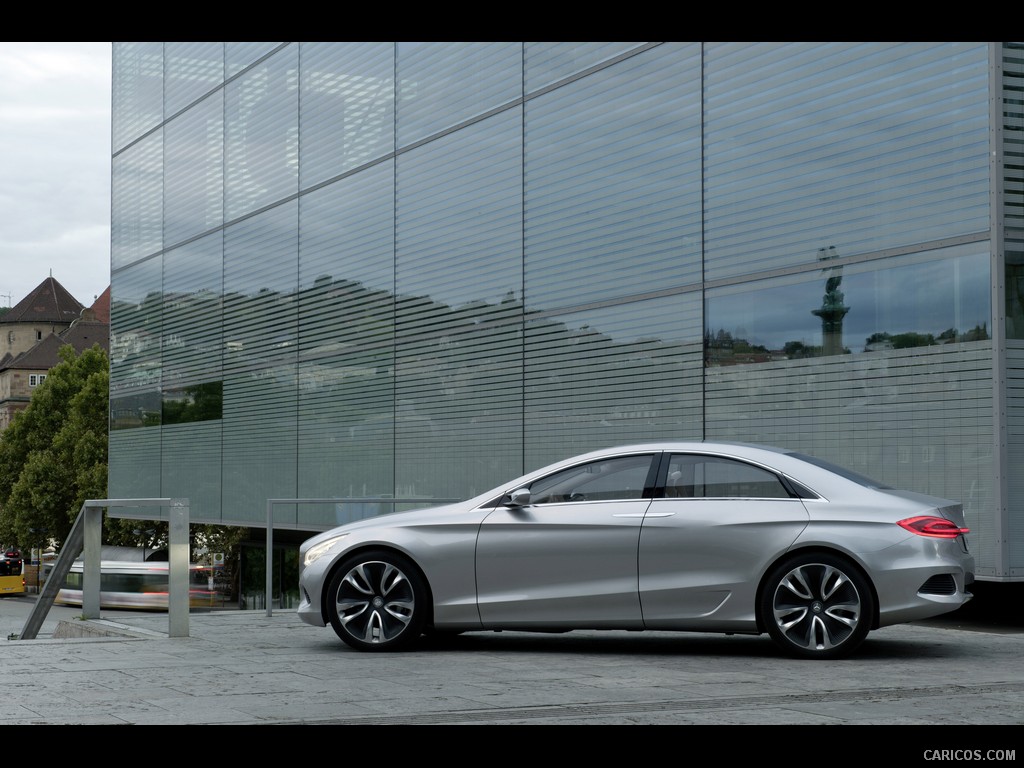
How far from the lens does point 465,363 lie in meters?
18.3

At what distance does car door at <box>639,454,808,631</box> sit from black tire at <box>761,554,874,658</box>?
0.13 metres

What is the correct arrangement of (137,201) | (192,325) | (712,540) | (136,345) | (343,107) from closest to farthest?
(712,540), (343,107), (192,325), (136,345), (137,201)

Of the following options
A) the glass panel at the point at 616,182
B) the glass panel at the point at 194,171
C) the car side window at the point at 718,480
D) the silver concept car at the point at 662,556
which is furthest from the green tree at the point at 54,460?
the car side window at the point at 718,480

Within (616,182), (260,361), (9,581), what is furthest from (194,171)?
(9,581)

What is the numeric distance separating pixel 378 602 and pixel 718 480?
2.47 meters

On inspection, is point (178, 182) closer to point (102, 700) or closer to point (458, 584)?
point (458, 584)

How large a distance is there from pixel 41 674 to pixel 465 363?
1072 cm

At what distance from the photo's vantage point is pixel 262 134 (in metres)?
24.7

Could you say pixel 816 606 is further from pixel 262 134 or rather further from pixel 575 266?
pixel 262 134

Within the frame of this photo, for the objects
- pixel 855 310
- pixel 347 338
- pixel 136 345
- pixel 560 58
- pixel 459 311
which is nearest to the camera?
pixel 855 310

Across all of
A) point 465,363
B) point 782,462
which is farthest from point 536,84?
point 782,462

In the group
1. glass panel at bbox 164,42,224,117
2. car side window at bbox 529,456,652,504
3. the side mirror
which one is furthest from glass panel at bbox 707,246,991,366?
glass panel at bbox 164,42,224,117

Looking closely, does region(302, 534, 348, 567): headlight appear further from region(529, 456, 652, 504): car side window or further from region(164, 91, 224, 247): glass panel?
region(164, 91, 224, 247): glass panel

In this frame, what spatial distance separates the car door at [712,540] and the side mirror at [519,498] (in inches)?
32.2
